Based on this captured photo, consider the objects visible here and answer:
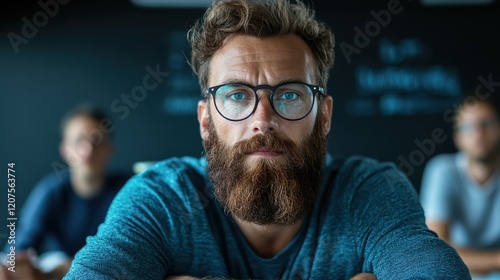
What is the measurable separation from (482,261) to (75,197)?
68.2 inches

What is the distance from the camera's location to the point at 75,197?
111 inches

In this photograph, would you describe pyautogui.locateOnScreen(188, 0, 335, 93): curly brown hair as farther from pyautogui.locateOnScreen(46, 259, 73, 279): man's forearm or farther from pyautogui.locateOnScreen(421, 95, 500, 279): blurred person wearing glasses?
pyautogui.locateOnScreen(421, 95, 500, 279): blurred person wearing glasses

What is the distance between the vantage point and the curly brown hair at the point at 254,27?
4.60ft

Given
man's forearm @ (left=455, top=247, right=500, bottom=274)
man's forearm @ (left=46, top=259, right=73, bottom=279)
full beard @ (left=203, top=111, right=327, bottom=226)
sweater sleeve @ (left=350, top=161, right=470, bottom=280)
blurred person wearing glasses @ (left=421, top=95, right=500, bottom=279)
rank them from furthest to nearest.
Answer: blurred person wearing glasses @ (left=421, top=95, right=500, bottom=279) → man's forearm @ (left=455, top=247, right=500, bottom=274) → man's forearm @ (left=46, top=259, right=73, bottom=279) → full beard @ (left=203, top=111, right=327, bottom=226) → sweater sleeve @ (left=350, top=161, right=470, bottom=280)

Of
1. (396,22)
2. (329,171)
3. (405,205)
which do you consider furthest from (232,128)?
(396,22)

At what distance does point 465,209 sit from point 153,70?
6.15 feet

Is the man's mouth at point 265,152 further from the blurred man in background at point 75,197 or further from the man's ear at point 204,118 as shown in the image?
the blurred man in background at point 75,197

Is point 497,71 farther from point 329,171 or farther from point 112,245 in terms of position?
point 112,245

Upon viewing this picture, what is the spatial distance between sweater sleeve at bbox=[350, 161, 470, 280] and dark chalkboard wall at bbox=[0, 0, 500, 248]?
226cm

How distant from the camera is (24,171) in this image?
3.58 metres

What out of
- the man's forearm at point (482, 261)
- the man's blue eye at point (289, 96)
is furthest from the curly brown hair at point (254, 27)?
the man's forearm at point (482, 261)

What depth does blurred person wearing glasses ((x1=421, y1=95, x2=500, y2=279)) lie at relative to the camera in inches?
107

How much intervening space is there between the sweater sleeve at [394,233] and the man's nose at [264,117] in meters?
0.27

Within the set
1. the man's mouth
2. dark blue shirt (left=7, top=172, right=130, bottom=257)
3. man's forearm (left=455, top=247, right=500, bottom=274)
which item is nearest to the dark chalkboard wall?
dark blue shirt (left=7, top=172, right=130, bottom=257)
